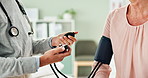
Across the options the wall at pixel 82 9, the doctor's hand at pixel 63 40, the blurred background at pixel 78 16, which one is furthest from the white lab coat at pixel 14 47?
the wall at pixel 82 9

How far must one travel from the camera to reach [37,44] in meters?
1.31

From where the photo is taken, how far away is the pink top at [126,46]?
42.0 inches

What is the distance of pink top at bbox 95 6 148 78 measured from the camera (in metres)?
1.07

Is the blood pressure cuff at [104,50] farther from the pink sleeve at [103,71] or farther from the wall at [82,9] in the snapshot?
the wall at [82,9]

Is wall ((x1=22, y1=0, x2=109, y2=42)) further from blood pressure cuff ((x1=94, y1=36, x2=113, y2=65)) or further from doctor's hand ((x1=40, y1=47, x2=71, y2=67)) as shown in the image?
doctor's hand ((x1=40, y1=47, x2=71, y2=67))

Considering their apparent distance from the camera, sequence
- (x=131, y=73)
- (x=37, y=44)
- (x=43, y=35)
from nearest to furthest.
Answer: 1. (x=131, y=73)
2. (x=37, y=44)
3. (x=43, y=35)

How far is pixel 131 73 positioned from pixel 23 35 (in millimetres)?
529

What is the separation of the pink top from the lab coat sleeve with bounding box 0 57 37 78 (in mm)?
371

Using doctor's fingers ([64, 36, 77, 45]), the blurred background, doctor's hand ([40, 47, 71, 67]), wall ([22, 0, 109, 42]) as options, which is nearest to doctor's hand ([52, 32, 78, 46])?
doctor's fingers ([64, 36, 77, 45])

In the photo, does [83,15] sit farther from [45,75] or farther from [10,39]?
[10,39]

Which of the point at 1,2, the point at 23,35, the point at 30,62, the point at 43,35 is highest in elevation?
the point at 1,2

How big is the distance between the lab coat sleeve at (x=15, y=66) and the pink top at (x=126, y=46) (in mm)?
371

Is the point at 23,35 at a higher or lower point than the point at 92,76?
higher

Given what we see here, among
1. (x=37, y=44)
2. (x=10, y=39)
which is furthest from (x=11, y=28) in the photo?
(x=37, y=44)
